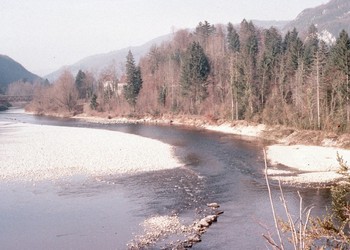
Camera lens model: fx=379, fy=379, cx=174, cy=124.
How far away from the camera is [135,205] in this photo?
23328 millimetres

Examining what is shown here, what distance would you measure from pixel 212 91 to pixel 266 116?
2621 cm

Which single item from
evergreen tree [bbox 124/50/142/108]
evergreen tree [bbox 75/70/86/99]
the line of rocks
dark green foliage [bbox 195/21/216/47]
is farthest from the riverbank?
evergreen tree [bbox 75/70/86/99]

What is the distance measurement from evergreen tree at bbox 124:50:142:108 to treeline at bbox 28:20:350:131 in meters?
0.26

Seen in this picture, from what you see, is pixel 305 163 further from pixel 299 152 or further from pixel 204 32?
pixel 204 32

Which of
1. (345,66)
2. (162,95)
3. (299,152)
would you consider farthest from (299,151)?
(162,95)

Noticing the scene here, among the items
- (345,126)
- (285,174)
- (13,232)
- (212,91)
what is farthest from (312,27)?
(13,232)

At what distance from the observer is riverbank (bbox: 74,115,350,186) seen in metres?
29.3

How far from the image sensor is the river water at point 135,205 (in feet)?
60.2

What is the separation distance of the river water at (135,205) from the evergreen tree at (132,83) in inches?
2535

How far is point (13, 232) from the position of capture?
63.4 ft

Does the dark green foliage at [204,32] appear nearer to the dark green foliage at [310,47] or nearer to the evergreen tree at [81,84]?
the dark green foliage at [310,47]

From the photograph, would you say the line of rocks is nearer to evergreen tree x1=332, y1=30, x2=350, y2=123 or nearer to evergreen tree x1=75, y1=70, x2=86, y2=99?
evergreen tree x1=332, y1=30, x2=350, y2=123

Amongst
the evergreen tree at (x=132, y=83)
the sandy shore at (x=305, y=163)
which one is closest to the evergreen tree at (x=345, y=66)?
the sandy shore at (x=305, y=163)

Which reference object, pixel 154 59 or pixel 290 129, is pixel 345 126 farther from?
pixel 154 59
